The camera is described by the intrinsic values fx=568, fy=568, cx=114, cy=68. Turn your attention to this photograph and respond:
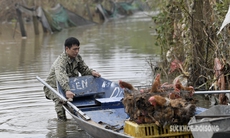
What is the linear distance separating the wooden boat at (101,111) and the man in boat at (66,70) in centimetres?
16

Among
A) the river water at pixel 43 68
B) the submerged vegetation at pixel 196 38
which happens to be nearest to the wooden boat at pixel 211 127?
the river water at pixel 43 68

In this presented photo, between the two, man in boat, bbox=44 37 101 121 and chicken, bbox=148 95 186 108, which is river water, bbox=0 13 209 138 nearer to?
man in boat, bbox=44 37 101 121

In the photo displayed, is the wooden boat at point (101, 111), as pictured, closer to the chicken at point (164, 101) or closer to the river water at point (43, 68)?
the chicken at point (164, 101)

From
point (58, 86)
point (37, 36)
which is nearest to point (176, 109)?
point (58, 86)

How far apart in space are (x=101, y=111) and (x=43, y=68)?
8156 mm

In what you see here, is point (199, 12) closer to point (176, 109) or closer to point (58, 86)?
point (58, 86)

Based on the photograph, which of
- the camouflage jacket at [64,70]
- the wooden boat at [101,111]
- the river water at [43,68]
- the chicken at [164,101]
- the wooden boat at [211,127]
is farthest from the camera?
the river water at [43,68]

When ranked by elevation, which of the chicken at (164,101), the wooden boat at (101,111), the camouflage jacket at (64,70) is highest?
the camouflage jacket at (64,70)

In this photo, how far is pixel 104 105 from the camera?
9.31m

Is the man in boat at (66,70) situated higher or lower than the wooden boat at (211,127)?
higher

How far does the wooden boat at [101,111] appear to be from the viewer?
7.11 meters

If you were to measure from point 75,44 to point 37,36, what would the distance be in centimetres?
2127

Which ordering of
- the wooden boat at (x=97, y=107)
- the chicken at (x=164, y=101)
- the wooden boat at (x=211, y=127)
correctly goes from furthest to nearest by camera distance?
1. the wooden boat at (x=97, y=107)
2. the chicken at (x=164, y=101)
3. the wooden boat at (x=211, y=127)

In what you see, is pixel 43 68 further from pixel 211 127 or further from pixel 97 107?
pixel 211 127
